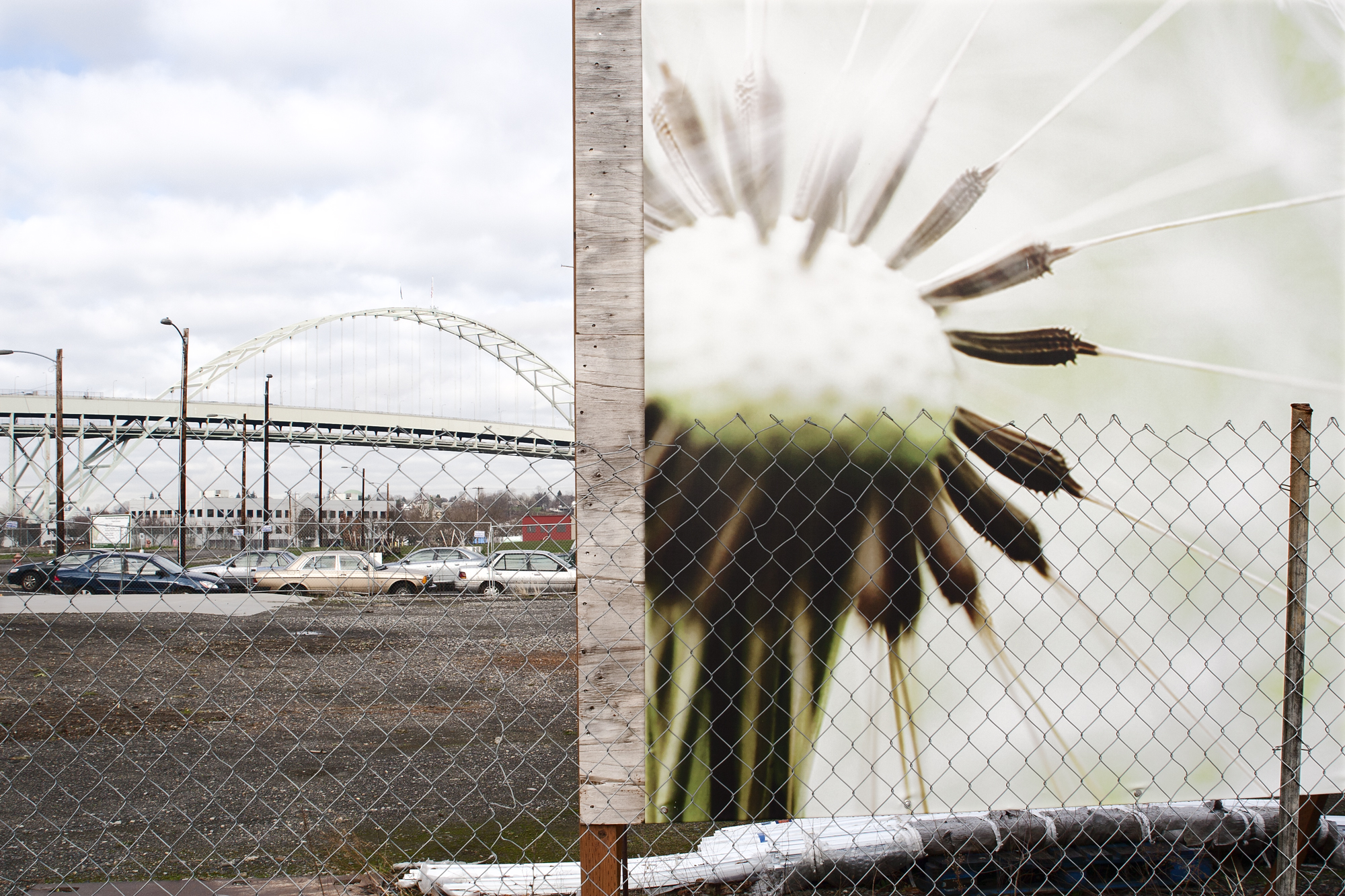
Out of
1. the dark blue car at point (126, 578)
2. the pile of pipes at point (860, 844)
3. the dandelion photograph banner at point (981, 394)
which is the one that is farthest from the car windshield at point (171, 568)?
the pile of pipes at point (860, 844)

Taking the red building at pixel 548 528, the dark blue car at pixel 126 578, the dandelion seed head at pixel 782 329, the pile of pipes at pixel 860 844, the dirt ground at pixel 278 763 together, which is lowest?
the dirt ground at pixel 278 763

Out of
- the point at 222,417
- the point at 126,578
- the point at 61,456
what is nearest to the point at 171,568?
the point at 126,578

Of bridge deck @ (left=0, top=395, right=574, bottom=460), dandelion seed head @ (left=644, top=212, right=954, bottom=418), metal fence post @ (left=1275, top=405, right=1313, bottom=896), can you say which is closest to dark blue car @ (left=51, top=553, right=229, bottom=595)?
dandelion seed head @ (left=644, top=212, right=954, bottom=418)

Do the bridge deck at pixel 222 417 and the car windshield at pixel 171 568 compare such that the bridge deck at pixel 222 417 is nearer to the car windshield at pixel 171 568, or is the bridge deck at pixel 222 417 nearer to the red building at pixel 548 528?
the car windshield at pixel 171 568

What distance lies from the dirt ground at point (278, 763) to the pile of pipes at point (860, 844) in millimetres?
266

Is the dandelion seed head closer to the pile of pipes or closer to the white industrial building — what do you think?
the white industrial building

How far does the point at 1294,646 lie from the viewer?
250 centimetres

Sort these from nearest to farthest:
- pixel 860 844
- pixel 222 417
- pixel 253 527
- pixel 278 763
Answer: pixel 253 527
pixel 860 844
pixel 278 763
pixel 222 417

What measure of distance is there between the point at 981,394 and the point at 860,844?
6.03ft

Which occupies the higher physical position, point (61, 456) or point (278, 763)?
point (61, 456)

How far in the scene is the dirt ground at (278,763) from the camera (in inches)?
156

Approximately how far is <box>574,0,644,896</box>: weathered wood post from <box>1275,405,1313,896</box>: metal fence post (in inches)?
75.7

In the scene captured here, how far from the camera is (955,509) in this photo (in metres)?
2.47

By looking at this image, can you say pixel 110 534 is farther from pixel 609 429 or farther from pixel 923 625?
pixel 923 625
